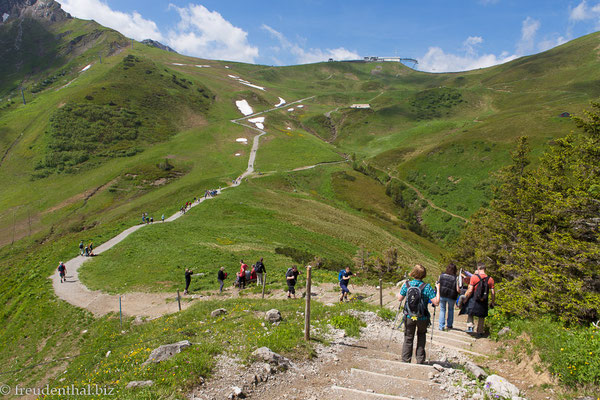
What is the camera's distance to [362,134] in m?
149

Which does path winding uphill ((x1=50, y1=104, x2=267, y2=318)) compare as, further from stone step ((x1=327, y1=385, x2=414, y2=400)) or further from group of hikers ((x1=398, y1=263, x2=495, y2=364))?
group of hikers ((x1=398, y1=263, x2=495, y2=364))

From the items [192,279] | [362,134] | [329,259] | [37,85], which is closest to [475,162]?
[362,134]

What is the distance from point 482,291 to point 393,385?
5580mm

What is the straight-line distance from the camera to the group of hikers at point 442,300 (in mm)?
8977

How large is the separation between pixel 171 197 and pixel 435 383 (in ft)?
200

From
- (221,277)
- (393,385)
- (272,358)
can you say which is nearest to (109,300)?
(221,277)

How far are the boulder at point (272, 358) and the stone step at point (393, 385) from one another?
189 cm

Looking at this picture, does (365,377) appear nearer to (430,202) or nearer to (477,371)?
→ (477,371)

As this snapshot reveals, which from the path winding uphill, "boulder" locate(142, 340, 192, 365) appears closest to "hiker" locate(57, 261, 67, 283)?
the path winding uphill

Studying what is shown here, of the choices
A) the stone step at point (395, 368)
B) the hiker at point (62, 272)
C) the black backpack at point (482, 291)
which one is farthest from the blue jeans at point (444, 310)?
the hiker at point (62, 272)

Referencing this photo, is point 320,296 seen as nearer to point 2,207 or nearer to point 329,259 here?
point 329,259

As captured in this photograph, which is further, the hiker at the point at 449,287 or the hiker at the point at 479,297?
the hiker at the point at 449,287

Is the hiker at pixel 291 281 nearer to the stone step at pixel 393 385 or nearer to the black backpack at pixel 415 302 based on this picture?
the stone step at pixel 393 385

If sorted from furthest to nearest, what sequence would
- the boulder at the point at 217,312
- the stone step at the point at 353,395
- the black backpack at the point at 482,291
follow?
the boulder at the point at 217,312
the black backpack at the point at 482,291
the stone step at the point at 353,395
